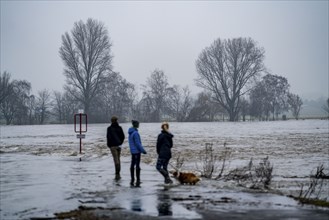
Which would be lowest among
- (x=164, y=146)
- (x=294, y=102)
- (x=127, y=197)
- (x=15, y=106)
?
(x=127, y=197)

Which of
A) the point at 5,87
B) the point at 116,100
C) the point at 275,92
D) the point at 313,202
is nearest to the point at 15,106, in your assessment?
the point at 5,87

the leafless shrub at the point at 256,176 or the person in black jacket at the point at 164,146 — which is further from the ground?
the person in black jacket at the point at 164,146

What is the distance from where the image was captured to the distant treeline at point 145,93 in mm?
78500

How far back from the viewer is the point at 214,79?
3499 inches

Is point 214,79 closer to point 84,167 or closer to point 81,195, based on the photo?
point 84,167

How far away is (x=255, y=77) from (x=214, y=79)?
8.63 meters

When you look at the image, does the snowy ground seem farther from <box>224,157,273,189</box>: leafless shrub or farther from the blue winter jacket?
the blue winter jacket

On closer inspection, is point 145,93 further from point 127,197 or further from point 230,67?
point 127,197

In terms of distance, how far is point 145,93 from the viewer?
10812cm

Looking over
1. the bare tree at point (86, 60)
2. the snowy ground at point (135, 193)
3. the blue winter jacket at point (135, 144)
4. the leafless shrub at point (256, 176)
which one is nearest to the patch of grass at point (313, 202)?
the snowy ground at point (135, 193)

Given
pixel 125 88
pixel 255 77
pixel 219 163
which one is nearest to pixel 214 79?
pixel 255 77

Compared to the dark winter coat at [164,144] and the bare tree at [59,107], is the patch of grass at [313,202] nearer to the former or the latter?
the dark winter coat at [164,144]

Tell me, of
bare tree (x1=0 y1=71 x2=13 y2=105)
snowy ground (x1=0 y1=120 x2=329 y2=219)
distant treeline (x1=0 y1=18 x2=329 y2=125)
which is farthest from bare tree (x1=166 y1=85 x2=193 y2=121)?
snowy ground (x1=0 y1=120 x2=329 y2=219)

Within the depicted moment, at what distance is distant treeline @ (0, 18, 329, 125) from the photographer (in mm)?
78500
